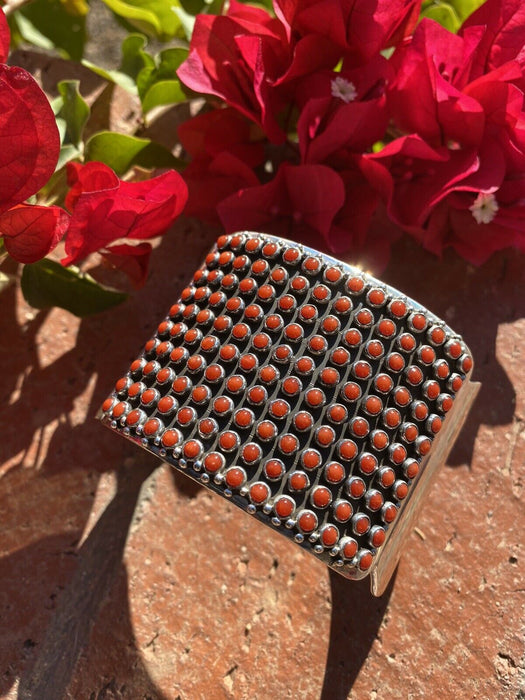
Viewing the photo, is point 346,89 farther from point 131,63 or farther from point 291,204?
point 131,63

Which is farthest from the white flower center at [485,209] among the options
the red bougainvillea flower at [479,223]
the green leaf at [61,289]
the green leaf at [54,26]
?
the green leaf at [54,26]

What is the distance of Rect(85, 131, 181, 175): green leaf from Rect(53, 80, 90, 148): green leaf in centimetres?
2

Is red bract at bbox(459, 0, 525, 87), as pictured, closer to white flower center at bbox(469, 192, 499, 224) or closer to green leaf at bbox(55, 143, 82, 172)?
white flower center at bbox(469, 192, 499, 224)

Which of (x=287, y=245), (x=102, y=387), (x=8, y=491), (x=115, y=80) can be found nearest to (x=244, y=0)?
(x=115, y=80)

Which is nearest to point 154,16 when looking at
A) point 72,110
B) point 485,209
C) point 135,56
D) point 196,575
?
point 135,56

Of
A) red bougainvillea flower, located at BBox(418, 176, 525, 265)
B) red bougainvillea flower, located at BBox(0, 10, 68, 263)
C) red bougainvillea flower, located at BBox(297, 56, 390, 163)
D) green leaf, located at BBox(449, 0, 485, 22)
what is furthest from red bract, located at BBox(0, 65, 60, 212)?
green leaf, located at BBox(449, 0, 485, 22)

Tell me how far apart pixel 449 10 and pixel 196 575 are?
575mm

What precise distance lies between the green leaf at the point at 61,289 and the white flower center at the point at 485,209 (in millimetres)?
319

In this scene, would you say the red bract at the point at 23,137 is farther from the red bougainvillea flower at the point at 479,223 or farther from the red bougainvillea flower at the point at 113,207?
the red bougainvillea flower at the point at 479,223

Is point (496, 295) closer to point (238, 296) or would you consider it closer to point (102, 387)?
point (238, 296)

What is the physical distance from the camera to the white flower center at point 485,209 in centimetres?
58

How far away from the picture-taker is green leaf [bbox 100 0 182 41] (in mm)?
644

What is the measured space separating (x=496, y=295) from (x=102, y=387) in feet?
1.35

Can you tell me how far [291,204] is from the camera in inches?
24.1
